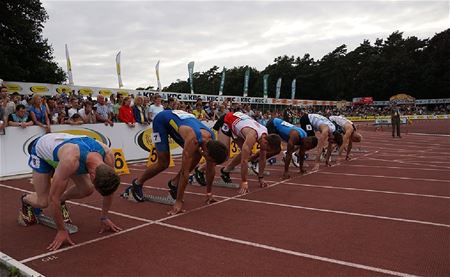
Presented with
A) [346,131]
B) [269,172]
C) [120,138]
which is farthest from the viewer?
[346,131]

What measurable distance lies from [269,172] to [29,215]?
6.23m

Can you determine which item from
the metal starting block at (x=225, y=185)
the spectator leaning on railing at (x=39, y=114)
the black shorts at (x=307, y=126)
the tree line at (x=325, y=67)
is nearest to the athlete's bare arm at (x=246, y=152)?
the metal starting block at (x=225, y=185)

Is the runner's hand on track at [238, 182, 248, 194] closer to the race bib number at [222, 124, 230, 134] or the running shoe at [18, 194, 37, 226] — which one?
the race bib number at [222, 124, 230, 134]

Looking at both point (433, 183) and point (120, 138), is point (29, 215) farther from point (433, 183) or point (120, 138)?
point (433, 183)

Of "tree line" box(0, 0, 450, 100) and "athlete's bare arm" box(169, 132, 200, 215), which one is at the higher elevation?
"tree line" box(0, 0, 450, 100)

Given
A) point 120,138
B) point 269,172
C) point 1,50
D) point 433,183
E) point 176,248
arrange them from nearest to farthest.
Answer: point 176,248 < point 433,183 < point 269,172 < point 120,138 < point 1,50

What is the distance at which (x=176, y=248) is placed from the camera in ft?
14.4

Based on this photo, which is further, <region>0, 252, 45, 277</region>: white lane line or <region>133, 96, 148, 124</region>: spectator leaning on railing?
<region>133, 96, 148, 124</region>: spectator leaning on railing

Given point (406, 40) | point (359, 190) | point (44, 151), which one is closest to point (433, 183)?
point (359, 190)

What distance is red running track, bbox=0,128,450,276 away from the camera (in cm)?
385

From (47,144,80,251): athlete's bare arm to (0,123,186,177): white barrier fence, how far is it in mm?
5743

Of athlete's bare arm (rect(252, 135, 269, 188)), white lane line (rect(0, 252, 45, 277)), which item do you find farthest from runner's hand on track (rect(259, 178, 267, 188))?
white lane line (rect(0, 252, 45, 277))

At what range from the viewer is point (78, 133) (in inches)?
413

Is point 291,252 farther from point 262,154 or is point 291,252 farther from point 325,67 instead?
point 325,67
